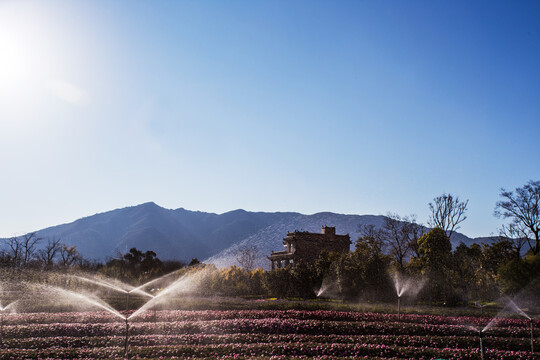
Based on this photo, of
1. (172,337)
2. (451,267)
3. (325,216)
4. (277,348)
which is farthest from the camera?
(325,216)

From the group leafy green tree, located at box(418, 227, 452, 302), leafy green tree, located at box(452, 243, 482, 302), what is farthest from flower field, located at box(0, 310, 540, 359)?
leafy green tree, located at box(452, 243, 482, 302)

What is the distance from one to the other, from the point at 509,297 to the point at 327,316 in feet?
77.4

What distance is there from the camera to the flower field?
13.6 meters

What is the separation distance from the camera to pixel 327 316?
2116cm

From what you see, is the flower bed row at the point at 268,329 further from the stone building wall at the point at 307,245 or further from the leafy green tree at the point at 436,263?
the stone building wall at the point at 307,245

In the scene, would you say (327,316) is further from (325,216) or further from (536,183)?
(325,216)

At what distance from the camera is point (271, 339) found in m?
15.3

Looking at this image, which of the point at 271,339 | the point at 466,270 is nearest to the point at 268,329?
the point at 271,339

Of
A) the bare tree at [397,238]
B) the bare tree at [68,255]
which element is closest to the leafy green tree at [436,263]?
the bare tree at [397,238]

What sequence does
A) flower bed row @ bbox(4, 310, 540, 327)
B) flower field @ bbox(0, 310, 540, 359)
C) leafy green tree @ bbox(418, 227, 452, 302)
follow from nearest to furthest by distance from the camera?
flower field @ bbox(0, 310, 540, 359)
flower bed row @ bbox(4, 310, 540, 327)
leafy green tree @ bbox(418, 227, 452, 302)

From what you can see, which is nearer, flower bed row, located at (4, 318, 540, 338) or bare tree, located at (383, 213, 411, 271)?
flower bed row, located at (4, 318, 540, 338)

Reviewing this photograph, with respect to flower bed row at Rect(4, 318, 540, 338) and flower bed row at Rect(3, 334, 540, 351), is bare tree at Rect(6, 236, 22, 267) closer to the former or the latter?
flower bed row at Rect(4, 318, 540, 338)

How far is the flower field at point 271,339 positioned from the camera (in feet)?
44.5

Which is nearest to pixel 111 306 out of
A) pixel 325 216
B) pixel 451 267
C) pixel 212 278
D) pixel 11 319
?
pixel 11 319
